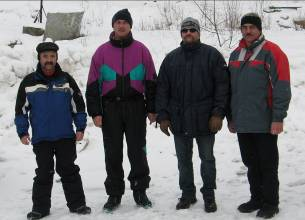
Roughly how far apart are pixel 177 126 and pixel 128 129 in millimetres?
538

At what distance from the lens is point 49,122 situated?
4883 mm

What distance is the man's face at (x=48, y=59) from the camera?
484cm

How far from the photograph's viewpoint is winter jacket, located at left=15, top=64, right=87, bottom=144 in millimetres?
4871

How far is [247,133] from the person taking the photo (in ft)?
15.4

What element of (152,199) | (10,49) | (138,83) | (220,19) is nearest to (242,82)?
(138,83)

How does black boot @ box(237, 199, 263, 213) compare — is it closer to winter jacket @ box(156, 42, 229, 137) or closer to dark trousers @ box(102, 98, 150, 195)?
winter jacket @ box(156, 42, 229, 137)

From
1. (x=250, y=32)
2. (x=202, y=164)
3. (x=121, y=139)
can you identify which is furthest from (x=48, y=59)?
(x=250, y=32)

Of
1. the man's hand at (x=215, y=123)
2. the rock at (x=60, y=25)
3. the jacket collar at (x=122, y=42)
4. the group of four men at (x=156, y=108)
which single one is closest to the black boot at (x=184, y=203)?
the group of four men at (x=156, y=108)

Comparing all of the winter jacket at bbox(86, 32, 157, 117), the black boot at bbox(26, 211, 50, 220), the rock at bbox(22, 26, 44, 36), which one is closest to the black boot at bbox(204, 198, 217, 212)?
the winter jacket at bbox(86, 32, 157, 117)

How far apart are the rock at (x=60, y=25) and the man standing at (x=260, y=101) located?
21.1ft

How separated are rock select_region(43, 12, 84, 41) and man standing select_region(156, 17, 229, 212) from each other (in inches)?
236

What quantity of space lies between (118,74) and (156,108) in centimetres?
52

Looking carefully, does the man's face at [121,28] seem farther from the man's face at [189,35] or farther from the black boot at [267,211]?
the black boot at [267,211]

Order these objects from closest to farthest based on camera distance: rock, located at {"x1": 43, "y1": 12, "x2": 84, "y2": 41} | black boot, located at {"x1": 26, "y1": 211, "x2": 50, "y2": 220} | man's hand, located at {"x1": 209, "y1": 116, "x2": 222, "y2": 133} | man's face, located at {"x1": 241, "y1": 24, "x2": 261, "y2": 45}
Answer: man's face, located at {"x1": 241, "y1": 24, "x2": 261, "y2": 45} < man's hand, located at {"x1": 209, "y1": 116, "x2": 222, "y2": 133} < black boot, located at {"x1": 26, "y1": 211, "x2": 50, "y2": 220} < rock, located at {"x1": 43, "y1": 12, "x2": 84, "y2": 41}
